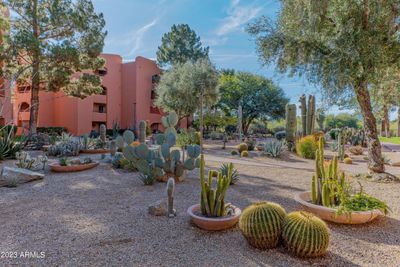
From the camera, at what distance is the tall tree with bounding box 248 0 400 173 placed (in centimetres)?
518

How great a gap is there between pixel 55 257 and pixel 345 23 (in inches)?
254

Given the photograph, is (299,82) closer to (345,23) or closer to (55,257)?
(345,23)

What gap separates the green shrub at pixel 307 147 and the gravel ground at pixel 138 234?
16.4 ft

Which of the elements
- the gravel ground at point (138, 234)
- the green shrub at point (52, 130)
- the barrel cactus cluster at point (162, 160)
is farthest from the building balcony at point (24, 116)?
the barrel cactus cluster at point (162, 160)

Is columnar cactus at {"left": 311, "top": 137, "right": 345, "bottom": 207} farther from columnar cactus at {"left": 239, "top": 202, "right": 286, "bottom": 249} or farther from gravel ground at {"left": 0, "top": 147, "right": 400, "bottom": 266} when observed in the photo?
columnar cactus at {"left": 239, "top": 202, "right": 286, "bottom": 249}

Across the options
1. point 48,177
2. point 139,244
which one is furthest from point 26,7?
point 139,244

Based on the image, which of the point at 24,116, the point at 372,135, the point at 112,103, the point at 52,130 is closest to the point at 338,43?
the point at 372,135

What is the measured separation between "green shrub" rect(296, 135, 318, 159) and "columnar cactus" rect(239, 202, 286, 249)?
319 inches

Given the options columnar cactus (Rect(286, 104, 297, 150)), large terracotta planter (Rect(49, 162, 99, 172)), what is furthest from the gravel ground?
columnar cactus (Rect(286, 104, 297, 150))

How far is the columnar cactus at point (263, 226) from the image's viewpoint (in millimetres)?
2543

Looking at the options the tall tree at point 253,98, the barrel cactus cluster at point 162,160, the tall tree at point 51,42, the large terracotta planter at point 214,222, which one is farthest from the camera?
the tall tree at point 253,98

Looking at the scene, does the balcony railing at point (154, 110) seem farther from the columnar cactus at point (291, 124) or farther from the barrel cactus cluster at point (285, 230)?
the barrel cactus cluster at point (285, 230)

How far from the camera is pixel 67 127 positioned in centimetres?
2155

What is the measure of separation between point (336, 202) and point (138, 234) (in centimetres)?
270
